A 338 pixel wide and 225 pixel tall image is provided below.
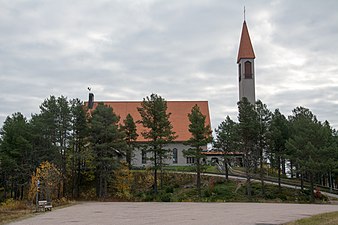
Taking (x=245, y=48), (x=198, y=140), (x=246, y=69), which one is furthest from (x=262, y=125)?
(x=245, y=48)

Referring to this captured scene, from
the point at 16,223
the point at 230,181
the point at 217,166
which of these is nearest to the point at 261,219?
the point at 16,223

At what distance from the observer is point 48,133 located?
4338 cm

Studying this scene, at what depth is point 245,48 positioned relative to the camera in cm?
6350

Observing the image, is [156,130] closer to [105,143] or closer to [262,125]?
[105,143]

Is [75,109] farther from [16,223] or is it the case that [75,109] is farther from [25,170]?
[16,223]

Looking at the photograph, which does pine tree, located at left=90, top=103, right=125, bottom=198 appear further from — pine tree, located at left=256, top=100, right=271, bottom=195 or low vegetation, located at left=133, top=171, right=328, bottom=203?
pine tree, located at left=256, top=100, right=271, bottom=195

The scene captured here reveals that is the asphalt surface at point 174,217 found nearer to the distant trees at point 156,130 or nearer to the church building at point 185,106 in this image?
the distant trees at point 156,130

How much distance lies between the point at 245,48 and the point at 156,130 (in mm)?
25297

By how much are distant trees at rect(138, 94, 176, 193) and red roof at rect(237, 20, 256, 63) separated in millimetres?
21668

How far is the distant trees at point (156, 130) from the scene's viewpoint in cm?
4453

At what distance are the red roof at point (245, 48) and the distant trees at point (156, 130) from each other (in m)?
21.7

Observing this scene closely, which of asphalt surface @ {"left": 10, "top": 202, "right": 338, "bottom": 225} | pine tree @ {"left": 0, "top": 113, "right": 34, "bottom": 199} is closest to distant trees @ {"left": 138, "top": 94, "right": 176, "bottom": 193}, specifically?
pine tree @ {"left": 0, "top": 113, "right": 34, "bottom": 199}

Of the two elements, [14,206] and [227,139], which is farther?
[227,139]

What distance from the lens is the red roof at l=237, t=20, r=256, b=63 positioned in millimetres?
62844
